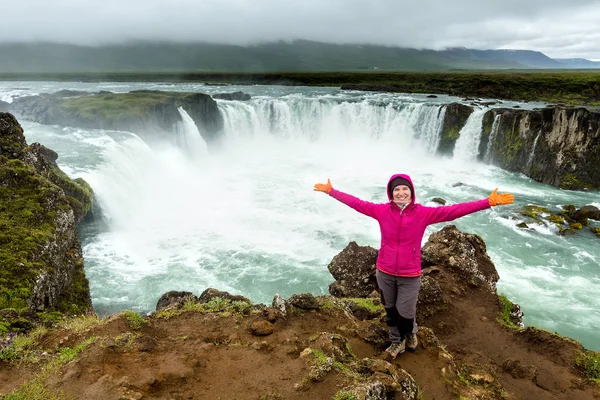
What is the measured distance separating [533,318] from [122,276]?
1634cm

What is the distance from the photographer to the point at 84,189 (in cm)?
1794

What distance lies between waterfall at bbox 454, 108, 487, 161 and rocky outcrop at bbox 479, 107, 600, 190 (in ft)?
2.35

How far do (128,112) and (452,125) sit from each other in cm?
3207

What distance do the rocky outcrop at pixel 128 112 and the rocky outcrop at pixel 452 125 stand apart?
79.5ft

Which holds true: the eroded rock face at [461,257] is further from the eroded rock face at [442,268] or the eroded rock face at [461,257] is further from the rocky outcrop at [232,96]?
the rocky outcrop at [232,96]

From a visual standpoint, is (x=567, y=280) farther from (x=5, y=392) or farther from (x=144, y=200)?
(x=144, y=200)

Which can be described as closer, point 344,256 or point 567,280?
point 344,256

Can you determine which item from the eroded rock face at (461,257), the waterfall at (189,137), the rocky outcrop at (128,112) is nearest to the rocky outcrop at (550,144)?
the eroded rock face at (461,257)

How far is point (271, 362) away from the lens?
512 centimetres

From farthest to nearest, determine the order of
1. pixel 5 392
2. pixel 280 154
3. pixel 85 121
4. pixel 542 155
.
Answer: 1. pixel 280 154
2. pixel 85 121
3. pixel 542 155
4. pixel 5 392

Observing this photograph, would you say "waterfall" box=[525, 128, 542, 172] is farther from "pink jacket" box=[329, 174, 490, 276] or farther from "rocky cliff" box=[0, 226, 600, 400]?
"pink jacket" box=[329, 174, 490, 276]

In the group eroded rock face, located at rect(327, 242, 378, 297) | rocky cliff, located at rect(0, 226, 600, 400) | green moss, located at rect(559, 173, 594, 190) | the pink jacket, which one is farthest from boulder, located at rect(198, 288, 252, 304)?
green moss, located at rect(559, 173, 594, 190)

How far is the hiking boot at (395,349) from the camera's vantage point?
224 inches

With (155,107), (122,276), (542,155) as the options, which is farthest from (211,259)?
(542,155)
